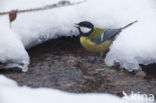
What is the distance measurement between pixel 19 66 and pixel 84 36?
3.65 feet

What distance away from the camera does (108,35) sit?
18.5ft

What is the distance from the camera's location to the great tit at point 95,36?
220 inches

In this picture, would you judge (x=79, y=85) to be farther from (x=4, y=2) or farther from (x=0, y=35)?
(x=4, y=2)

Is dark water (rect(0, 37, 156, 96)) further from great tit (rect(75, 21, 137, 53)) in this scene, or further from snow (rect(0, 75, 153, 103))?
snow (rect(0, 75, 153, 103))

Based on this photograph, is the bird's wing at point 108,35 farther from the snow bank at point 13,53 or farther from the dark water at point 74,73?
the snow bank at point 13,53

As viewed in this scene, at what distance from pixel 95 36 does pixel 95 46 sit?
176 mm

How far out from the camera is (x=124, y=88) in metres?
4.74

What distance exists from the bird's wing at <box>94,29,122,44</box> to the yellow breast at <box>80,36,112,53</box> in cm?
6

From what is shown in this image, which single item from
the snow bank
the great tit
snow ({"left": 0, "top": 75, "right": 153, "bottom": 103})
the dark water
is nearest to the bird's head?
the great tit

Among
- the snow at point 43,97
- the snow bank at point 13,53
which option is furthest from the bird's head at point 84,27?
the snow at point 43,97

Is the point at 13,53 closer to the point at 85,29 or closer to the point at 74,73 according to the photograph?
the point at 74,73

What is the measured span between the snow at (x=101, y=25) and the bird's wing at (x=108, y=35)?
0.09 meters

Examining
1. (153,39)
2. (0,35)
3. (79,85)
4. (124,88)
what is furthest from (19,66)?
(153,39)

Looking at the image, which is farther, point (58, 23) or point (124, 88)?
point (58, 23)
